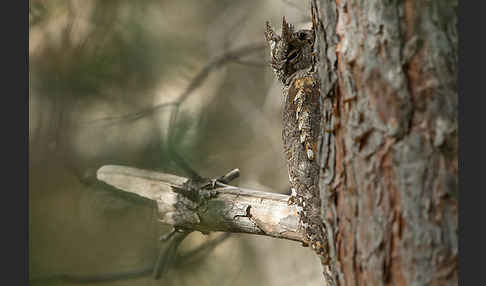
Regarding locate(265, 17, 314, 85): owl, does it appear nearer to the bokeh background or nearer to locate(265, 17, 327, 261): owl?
locate(265, 17, 327, 261): owl

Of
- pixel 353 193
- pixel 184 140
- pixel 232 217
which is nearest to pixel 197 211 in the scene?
pixel 232 217

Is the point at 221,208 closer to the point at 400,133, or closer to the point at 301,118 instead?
the point at 301,118

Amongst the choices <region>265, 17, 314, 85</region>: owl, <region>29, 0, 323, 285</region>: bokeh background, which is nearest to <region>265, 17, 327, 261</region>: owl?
<region>265, 17, 314, 85</region>: owl

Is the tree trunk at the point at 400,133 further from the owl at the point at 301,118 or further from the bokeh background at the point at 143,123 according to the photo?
the bokeh background at the point at 143,123

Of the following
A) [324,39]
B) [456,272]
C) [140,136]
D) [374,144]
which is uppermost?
[324,39]

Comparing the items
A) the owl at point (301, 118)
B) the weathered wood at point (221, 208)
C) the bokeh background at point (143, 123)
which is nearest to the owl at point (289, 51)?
the owl at point (301, 118)

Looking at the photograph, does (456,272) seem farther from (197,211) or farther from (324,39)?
(197,211)
